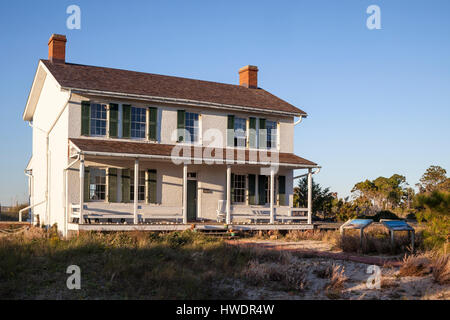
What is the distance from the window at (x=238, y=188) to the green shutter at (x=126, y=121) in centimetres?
515

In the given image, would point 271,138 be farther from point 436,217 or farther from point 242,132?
point 436,217

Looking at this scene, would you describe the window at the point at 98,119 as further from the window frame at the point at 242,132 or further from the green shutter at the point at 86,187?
the window frame at the point at 242,132

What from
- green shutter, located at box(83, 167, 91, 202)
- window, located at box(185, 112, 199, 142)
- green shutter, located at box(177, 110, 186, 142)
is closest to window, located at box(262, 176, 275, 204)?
window, located at box(185, 112, 199, 142)

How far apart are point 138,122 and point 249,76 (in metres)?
8.05

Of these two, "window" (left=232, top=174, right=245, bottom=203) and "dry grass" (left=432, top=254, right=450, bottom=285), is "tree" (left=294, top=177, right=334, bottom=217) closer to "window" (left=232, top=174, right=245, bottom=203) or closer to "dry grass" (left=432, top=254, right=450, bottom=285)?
"window" (left=232, top=174, right=245, bottom=203)

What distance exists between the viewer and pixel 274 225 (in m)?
20.4

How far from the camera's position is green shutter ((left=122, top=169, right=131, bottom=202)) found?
1917cm

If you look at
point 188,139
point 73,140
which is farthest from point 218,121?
point 73,140

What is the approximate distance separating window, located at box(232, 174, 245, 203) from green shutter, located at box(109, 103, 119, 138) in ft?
18.5

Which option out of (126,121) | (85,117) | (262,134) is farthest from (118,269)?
(262,134)

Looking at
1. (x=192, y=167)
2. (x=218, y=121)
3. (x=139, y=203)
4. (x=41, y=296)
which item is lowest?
(x=41, y=296)

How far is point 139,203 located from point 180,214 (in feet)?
6.02

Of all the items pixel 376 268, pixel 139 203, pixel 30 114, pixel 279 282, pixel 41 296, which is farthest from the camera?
pixel 30 114

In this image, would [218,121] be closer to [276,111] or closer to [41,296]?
[276,111]
